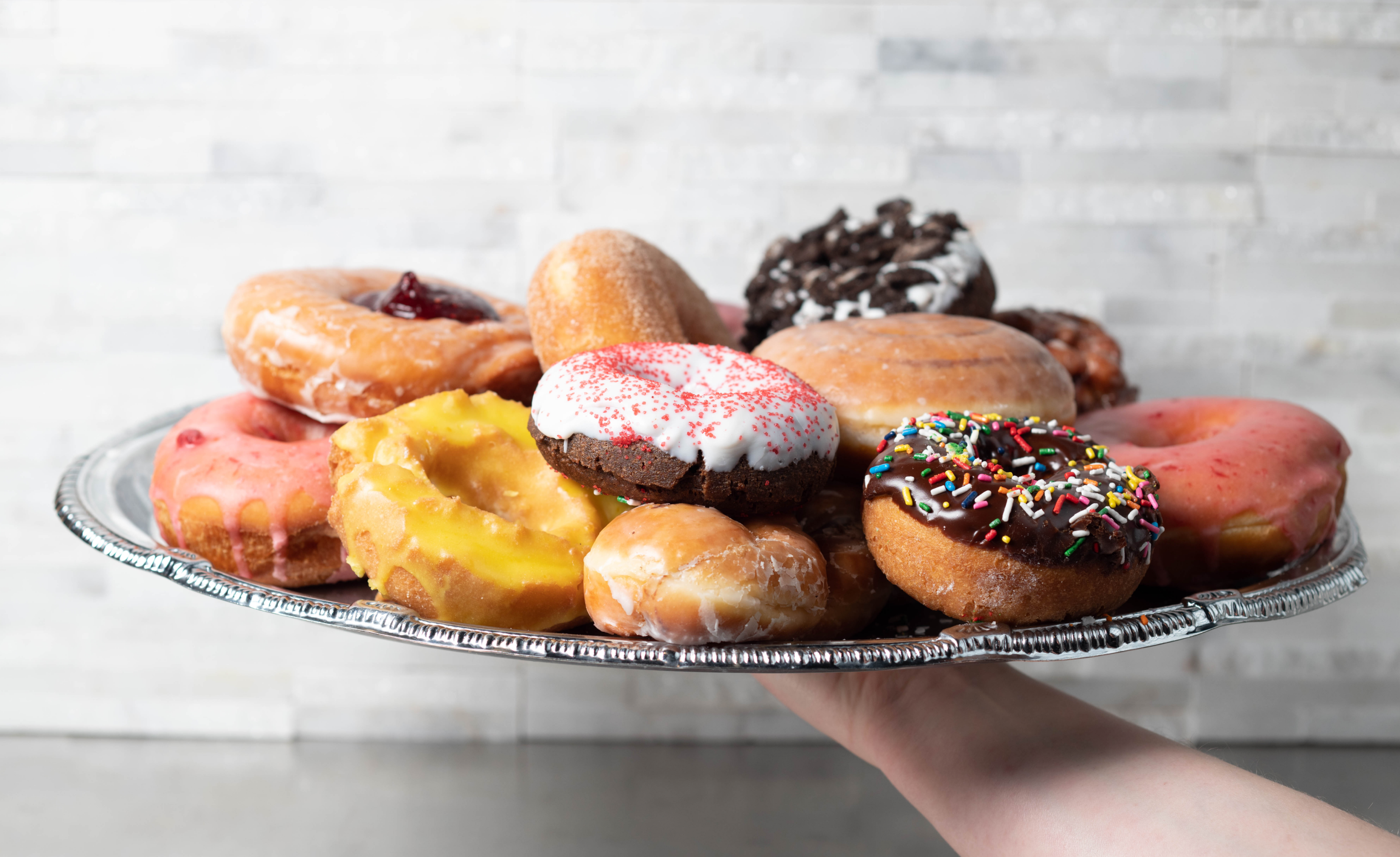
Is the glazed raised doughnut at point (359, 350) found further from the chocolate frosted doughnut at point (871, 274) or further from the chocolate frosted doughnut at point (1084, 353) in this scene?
the chocolate frosted doughnut at point (1084, 353)

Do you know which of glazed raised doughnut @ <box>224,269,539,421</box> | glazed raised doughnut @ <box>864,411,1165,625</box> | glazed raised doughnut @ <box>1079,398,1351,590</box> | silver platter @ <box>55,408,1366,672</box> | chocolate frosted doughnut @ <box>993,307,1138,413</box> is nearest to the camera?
silver platter @ <box>55,408,1366,672</box>

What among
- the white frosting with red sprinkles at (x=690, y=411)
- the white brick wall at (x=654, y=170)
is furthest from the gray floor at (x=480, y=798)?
the white frosting with red sprinkles at (x=690, y=411)

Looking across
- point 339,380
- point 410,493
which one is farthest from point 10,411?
point 410,493

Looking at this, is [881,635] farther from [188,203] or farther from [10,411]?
[10,411]

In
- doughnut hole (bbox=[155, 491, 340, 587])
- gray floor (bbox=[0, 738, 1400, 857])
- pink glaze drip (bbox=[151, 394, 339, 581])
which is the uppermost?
pink glaze drip (bbox=[151, 394, 339, 581])

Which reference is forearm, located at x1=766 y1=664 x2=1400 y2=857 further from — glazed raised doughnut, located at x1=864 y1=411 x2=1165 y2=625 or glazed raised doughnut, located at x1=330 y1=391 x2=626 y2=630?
glazed raised doughnut, located at x1=330 y1=391 x2=626 y2=630

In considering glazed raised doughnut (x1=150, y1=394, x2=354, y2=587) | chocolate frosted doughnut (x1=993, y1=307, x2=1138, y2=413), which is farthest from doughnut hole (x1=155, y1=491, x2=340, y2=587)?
chocolate frosted doughnut (x1=993, y1=307, x2=1138, y2=413)

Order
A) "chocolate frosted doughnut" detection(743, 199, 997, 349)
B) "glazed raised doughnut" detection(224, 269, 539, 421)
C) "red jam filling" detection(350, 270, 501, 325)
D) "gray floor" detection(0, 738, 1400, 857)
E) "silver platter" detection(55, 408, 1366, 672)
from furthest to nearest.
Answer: "gray floor" detection(0, 738, 1400, 857), "chocolate frosted doughnut" detection(743, 199, 997, 349), "red jam filling" detection(350, 270, 501, 325), "glazed raised doughnut" detection(224, 269, 539, 421), "silver platter" detection(55, 408, 1366, 672)
